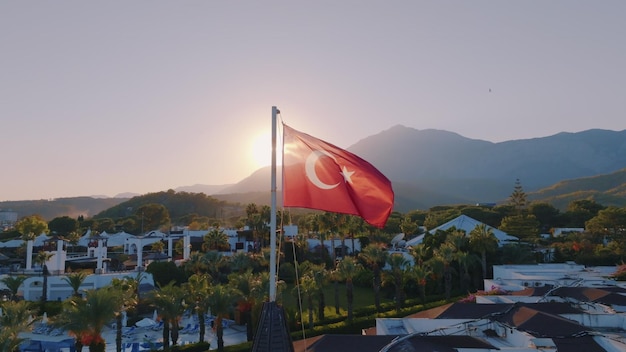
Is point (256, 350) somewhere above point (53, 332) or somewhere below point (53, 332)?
above

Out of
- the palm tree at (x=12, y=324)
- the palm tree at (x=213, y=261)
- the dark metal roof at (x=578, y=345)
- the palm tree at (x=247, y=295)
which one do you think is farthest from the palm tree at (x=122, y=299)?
the dark metal roof at (x=578, y=345)

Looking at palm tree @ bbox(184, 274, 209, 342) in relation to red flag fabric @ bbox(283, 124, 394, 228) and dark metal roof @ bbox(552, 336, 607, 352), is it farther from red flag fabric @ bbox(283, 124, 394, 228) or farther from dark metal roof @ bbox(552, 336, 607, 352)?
red flag fabric @ bbox(283, 124, 394, 228)

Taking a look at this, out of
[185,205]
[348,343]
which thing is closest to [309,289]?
[348,343]

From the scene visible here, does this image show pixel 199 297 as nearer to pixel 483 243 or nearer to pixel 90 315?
pixel 90 315

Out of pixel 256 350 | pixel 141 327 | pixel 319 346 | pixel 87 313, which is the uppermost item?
pixel 256 350

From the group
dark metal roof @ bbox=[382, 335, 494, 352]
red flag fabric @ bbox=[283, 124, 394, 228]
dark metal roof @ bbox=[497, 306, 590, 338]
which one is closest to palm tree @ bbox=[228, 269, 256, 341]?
dark metal roof @ bbox=[382, 335, 494, 352]

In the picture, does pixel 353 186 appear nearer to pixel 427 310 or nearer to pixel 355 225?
pixel 427 310

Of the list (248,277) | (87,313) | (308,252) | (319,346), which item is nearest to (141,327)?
(248,277)
